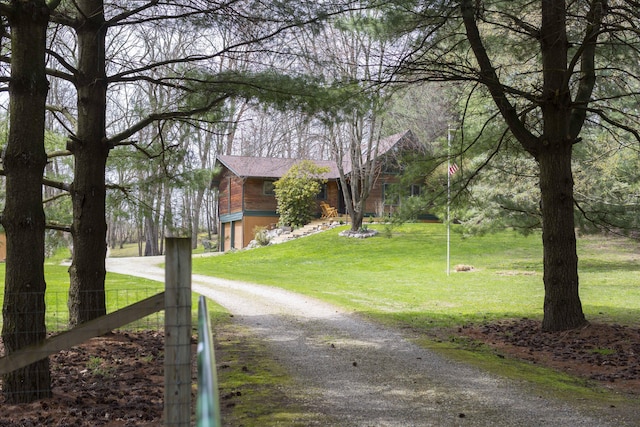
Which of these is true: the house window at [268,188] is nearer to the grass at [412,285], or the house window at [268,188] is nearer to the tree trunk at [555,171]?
the grass at [412,285]

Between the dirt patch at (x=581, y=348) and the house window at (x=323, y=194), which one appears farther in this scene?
the house window at (x=323, y=194)

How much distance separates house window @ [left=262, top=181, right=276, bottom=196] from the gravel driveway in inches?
971

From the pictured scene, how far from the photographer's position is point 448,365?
7277 mm

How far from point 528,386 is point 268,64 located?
5185 millimetres

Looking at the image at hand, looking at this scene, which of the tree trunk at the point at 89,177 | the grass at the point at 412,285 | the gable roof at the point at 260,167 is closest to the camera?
the grass at the point at 412,285

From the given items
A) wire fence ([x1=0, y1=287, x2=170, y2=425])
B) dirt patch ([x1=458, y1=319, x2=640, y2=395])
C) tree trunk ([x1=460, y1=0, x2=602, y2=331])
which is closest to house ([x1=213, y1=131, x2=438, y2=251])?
tree trunk ([x1=460, y1=0, x2=602, y2=331])

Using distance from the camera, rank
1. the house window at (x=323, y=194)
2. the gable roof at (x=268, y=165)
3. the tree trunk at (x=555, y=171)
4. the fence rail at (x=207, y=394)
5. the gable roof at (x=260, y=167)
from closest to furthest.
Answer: the fence rail at (x=207, y=394) → the tree trunk at (x=555, y=171) → the gable roof at (x=268, y=165) → the gable roof at (x=260, y=167) → the house window at (x=323, y=194)

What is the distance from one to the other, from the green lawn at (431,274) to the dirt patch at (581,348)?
1.38m

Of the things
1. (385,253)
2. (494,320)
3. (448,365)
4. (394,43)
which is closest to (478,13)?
(394,43)

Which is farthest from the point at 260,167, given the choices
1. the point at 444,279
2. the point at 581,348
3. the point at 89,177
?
the point at 581,348

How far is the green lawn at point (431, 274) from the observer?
12.8 meters

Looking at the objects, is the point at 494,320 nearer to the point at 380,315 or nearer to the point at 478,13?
the point at 380,315

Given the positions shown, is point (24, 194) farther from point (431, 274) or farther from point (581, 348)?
point (431, 274)

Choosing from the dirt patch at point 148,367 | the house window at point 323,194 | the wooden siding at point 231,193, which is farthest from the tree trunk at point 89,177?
the house window at point 323,194
